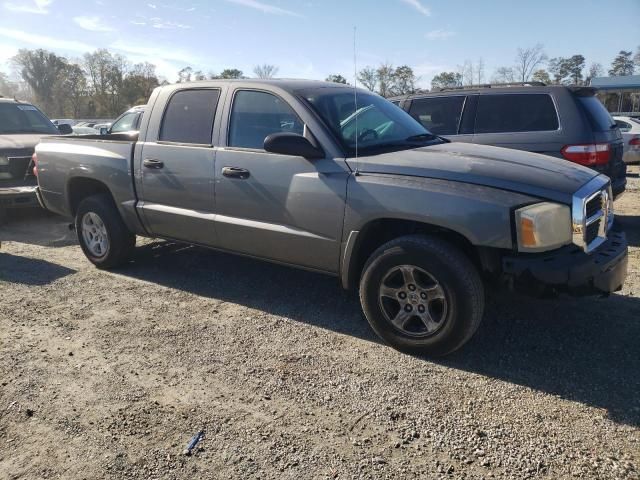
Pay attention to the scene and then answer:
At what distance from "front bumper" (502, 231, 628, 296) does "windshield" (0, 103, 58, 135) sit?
9125 mm

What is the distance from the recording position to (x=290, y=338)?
3.82 meters

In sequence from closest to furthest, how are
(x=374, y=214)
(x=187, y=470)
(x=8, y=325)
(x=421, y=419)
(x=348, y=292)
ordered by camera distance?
(x=187, y=470), (x=421, y=419), (x=374, y=214), (x=8, y=325), (x=348, y=292)

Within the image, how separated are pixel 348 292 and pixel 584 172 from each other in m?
2.21

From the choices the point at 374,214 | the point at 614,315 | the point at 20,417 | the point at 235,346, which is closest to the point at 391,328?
the point at 374,214

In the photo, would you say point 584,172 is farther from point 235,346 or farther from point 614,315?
point 235,346

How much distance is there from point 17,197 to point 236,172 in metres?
5.23

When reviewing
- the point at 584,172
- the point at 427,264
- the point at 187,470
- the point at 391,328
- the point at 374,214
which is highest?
the point at 584,172

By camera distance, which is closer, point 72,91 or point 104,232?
point 104,232

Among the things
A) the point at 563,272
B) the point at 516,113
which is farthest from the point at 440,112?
the point at 563,272

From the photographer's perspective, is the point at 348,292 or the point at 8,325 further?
the point at 348,292

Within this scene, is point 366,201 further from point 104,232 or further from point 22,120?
point 22,120

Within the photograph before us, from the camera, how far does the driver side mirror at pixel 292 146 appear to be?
3.71 meters

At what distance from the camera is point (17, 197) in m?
7.66

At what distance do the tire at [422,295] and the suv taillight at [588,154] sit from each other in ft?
11.1
